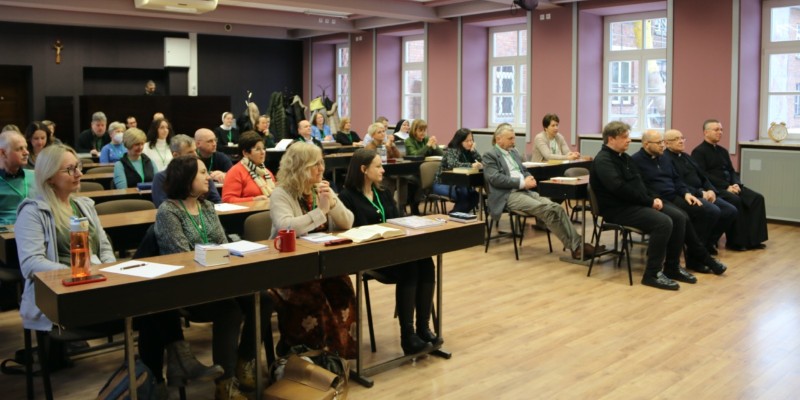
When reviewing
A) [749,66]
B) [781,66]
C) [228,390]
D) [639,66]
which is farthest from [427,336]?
[639,66]

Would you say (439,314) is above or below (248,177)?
below

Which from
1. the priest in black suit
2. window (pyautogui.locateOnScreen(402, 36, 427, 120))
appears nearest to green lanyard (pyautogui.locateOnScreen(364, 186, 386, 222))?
the priest in black suit

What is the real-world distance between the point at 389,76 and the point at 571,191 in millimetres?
8482

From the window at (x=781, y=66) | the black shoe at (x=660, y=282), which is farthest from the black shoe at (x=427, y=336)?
the window at (x=781, y=66)

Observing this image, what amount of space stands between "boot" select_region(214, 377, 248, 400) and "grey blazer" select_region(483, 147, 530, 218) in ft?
12.7

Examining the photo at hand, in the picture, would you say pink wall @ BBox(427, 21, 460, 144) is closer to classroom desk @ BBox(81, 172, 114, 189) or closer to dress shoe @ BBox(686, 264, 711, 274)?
dress shoe @ BBox(686, 264, 711, 274)

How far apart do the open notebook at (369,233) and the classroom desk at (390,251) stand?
3 centimetres

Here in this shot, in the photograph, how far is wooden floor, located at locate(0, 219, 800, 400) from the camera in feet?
12.5

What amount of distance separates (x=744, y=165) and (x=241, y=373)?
7.49 m

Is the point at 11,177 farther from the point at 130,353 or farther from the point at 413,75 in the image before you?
the point at 413,75

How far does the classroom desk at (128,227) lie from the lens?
387 centimetres

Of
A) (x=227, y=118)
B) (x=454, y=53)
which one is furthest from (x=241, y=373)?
(x=454, y=53)

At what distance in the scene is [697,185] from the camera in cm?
702

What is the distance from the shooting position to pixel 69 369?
4.03 metres
